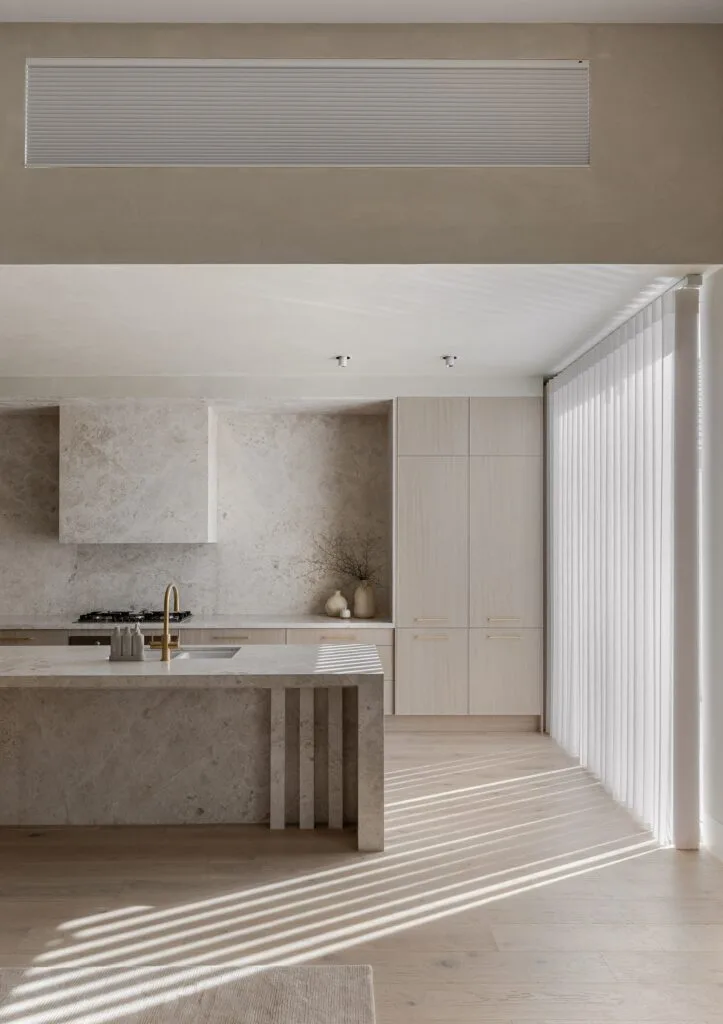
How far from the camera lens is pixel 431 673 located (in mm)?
5953

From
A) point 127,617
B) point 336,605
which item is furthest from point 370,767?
point 127,617

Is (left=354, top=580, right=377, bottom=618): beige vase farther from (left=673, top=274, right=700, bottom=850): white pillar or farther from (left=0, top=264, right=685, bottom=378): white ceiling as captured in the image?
(left=673, top=274, right=700, bottom=850): white pillar

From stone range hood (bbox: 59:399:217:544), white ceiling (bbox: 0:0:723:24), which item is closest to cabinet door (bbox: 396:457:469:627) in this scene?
stone range hood (bbox: 59:399:217:544)

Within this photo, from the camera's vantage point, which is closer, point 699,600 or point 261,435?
point 699,600

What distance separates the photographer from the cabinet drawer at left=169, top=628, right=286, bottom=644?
19.3 feet

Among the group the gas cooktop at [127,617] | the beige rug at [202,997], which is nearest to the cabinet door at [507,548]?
the gas cooktop at [127,617]

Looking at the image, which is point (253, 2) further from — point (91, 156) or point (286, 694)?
point (286, 694)

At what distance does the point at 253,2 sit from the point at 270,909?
10.9 feet

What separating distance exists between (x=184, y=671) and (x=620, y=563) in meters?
2.19

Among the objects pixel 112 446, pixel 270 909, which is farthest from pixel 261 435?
pixel 270 909

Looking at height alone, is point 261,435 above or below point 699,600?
above

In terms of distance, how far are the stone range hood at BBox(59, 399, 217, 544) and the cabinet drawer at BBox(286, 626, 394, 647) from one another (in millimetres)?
890

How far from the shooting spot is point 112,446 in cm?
600

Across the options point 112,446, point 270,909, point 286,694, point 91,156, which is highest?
point 91,156
